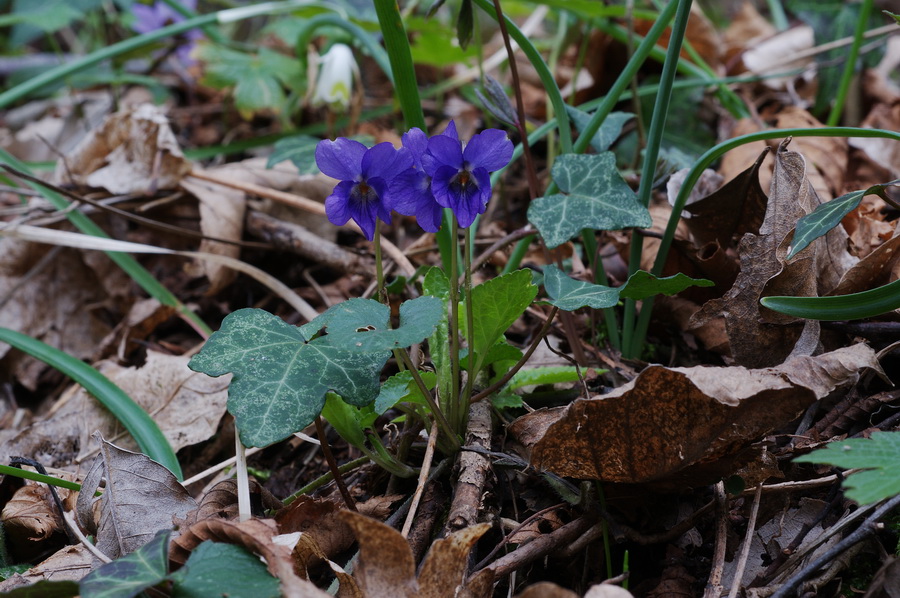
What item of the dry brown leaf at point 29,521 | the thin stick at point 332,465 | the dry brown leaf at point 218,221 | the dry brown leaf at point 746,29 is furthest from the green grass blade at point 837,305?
the dry brown leaf at point 746,29

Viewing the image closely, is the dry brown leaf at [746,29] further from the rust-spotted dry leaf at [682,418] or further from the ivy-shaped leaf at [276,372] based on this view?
the ivy-shaped leaf at [276,372]

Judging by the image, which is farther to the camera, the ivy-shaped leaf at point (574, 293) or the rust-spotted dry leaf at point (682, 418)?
the ivy-shaped leaf at point (574, 293)

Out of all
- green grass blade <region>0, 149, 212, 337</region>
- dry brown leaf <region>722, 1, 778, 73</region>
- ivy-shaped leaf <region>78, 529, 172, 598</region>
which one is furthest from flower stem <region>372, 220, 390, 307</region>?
dry brown leaf <region>722, 1, 778, 73</region>

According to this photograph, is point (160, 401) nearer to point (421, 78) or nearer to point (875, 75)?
point (421, 78)

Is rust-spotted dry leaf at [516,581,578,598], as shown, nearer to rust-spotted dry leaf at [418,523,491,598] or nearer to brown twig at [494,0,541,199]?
rust-spotted dry leaf at [418,523,491,598]

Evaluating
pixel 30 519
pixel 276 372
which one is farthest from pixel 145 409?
pixel 276 372
